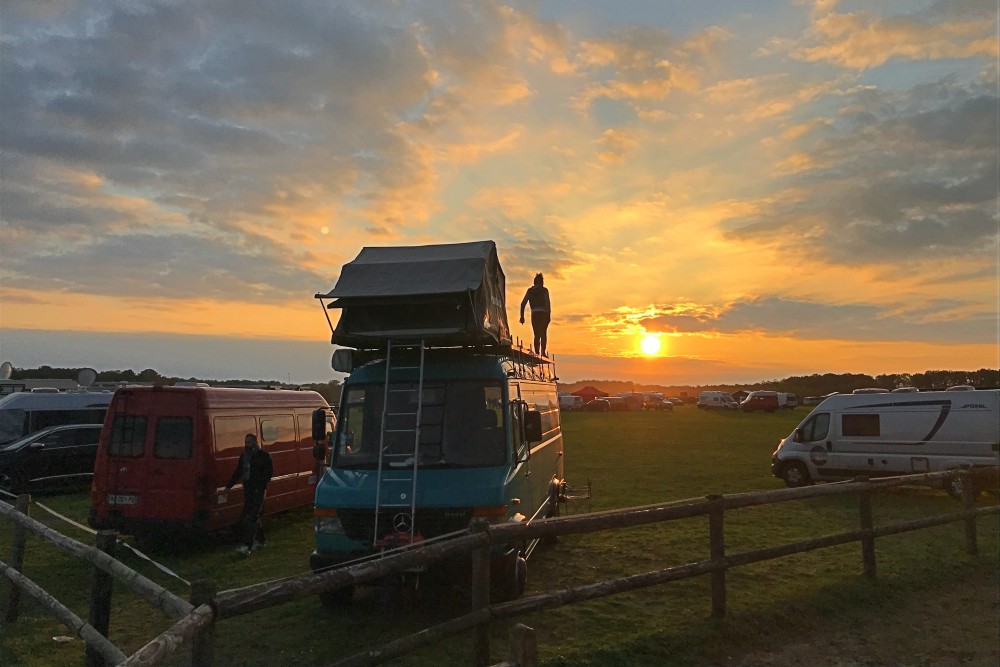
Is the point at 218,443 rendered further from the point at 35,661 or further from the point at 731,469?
the point at 731,469

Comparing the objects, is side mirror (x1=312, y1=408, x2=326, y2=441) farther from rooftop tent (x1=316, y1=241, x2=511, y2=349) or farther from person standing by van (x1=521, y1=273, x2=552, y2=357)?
person standing by van (x1=521, y1=273, x2=552, y2=357)

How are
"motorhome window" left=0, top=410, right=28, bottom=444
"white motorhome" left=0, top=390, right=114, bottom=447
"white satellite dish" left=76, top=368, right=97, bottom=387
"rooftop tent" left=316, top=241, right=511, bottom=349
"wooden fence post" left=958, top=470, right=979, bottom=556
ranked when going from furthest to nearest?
"white satellite dish" left=76, top=368, right=97, bottom=387, "white motorhome" left=0, top=390, right=114, bottom=447, "motorhome window" left=0, top=410, right=28, bottom=444, "wooden fence post" left=958, top=470, right=979, bottom=556, "rooftop tent" left=316, top=241, right=511, bottom=349

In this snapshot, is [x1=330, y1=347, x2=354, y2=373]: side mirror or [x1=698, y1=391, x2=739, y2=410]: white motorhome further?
[x1=698, y1=391, x2=739, y2=410]: white motorhome

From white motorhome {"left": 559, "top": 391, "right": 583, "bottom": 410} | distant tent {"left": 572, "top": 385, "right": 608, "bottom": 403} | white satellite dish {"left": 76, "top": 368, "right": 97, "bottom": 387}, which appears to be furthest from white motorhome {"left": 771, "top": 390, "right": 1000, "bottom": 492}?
distant tent {"left": 572, "top": 385, "right": 608, "bottom": 403}

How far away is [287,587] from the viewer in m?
4.34

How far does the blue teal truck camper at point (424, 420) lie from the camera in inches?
316

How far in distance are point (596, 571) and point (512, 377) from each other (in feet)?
10.0

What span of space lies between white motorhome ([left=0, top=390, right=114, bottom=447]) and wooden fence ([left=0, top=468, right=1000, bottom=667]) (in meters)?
13.9

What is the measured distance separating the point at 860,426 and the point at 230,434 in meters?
15.3

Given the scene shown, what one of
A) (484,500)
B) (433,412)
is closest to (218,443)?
(433,412)

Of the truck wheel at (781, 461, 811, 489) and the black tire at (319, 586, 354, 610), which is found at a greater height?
the truck wheel at (781, 461, 811, 489)

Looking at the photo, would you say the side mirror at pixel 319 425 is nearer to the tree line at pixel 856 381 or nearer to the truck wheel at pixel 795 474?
the truck wheel at pixel 795 474

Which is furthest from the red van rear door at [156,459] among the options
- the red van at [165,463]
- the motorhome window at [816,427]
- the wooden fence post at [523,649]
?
the motorhome window at [816,427]

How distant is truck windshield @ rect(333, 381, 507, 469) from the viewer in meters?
8.63
